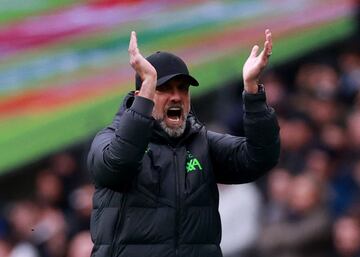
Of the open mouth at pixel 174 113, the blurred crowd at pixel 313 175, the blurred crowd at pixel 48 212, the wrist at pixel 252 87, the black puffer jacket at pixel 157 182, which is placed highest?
the wrist at pixel 252 87

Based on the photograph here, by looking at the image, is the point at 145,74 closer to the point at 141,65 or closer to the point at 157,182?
the point at 141,65

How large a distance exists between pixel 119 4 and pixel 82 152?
53.7 inches

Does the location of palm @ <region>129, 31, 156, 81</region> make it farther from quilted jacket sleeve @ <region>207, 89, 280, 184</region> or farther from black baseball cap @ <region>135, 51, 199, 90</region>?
quilted jacket sleeve @ <region>207, 89, 280, 184</region>

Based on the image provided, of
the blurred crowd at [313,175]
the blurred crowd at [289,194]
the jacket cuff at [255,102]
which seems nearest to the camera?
the jacket cuff at [255,102]

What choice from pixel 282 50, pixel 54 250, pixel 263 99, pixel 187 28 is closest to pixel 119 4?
pixel 187 28

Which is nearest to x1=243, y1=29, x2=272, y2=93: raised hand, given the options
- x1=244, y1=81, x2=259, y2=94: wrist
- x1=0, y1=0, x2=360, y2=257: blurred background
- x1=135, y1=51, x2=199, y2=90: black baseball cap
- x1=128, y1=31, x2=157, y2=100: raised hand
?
x1=244, y1=81, x2=259, y2=94: wrist

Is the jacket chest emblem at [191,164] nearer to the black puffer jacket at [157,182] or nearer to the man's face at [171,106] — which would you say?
the black puffer jacket at [157,182]

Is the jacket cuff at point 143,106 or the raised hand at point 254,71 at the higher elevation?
the raised hand at point 254,71

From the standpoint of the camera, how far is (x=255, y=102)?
605 centimetres

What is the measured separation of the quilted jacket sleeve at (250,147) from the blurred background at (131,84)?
439 centimetres

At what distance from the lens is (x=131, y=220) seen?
595 centimetres

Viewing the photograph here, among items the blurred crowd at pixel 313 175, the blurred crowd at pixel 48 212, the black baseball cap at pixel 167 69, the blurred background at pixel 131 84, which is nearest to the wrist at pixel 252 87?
the black baseball cap at pixel 167 69

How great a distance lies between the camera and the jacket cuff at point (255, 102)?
6043 millimetres

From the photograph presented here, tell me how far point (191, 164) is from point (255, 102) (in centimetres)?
39
